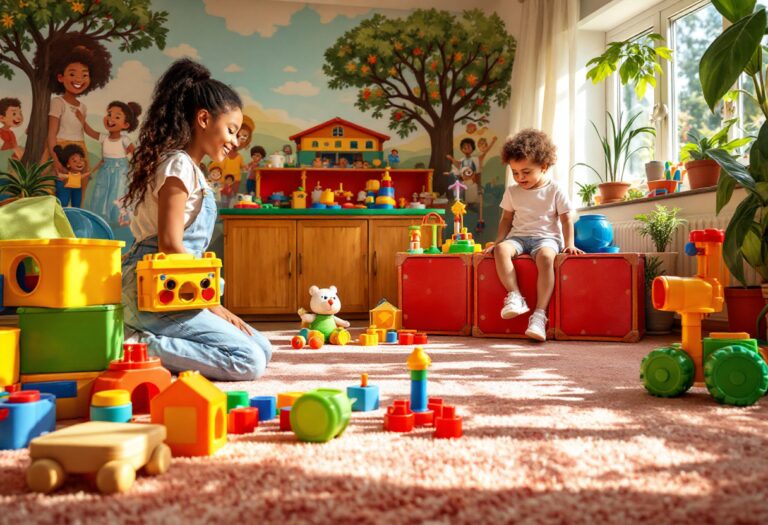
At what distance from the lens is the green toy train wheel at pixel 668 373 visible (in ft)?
4.82

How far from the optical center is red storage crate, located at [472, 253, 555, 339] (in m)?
2.95

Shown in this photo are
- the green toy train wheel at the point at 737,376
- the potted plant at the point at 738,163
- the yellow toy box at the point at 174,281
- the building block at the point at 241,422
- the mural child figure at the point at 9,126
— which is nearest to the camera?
the building block at the point at 241,422

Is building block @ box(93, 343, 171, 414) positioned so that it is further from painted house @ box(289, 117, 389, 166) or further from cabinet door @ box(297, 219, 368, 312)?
painted house @ box(289, 117, 389, 166)

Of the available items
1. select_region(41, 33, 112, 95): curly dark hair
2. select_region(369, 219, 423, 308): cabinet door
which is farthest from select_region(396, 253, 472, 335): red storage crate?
select_region(41, 33, 112, 95): curly dark hair

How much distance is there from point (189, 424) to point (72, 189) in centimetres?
415

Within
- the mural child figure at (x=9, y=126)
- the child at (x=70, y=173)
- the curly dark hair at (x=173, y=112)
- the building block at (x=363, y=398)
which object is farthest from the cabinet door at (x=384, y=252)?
the building block at (x=363, y=398)

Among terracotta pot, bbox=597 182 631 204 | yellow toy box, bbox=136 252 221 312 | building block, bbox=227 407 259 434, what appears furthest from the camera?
terracotta pot, bbox=597 182 631 204

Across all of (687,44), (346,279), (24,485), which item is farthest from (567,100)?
(24,485)

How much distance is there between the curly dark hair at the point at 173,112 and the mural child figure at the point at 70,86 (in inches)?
122

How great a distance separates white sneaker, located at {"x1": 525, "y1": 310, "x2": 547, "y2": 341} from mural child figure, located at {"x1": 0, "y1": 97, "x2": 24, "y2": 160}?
3.81m

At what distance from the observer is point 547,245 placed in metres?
2.97

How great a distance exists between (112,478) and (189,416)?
19cm

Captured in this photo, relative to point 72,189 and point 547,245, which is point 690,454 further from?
point 72,189

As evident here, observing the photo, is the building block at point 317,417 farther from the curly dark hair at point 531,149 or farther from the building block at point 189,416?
the curly dark hair at point 531,149
